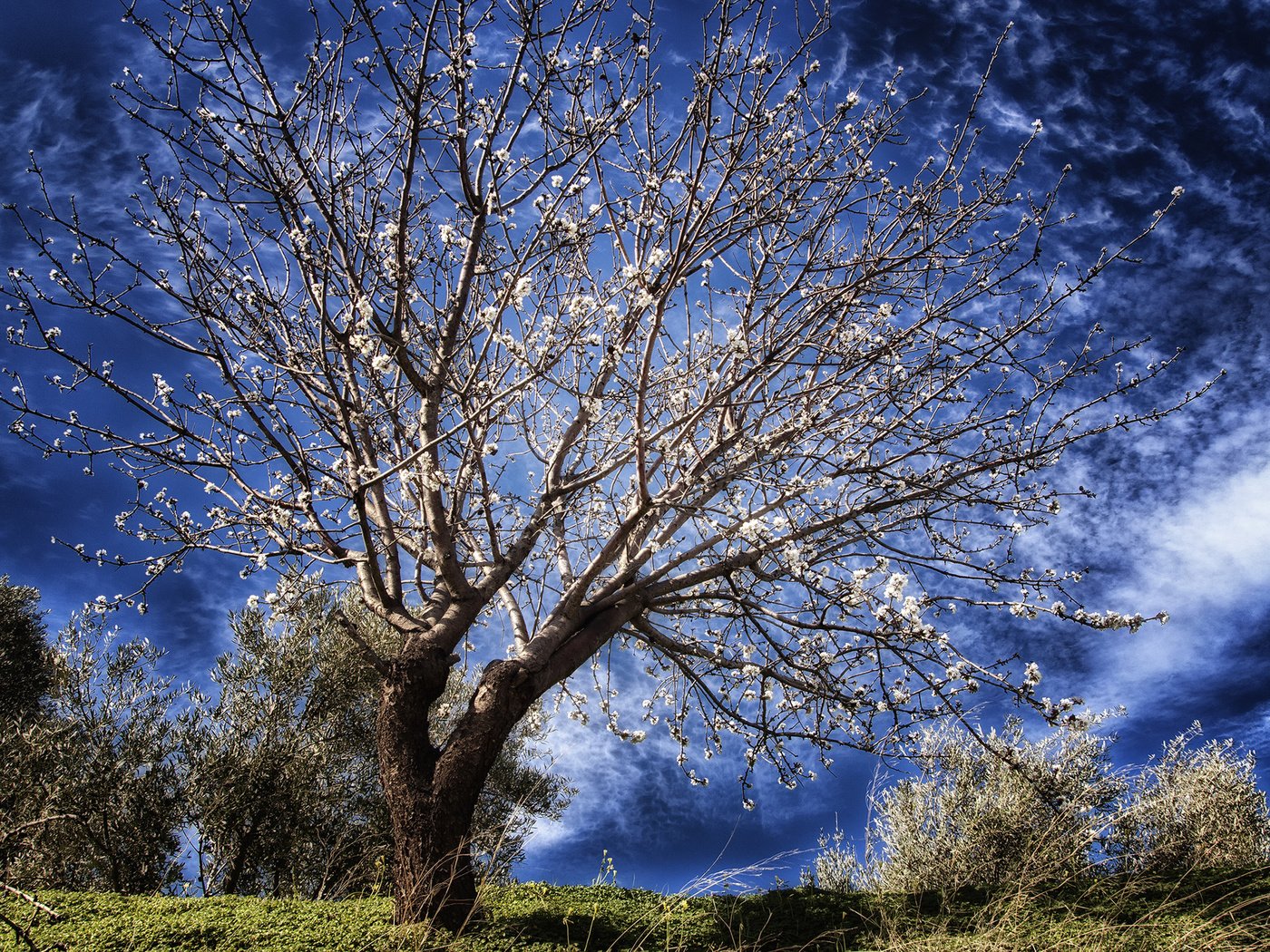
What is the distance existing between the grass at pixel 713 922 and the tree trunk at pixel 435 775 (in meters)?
0.30

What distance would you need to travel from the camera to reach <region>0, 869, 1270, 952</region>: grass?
5.13 m

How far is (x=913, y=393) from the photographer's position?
24.0 feet

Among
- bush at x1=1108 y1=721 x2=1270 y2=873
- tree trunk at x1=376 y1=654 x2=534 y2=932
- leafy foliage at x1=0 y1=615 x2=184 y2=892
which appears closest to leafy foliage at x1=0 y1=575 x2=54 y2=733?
leafy foliage at x1=0 y1=615 x2=184 y2=892

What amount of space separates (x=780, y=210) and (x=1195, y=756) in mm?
12629

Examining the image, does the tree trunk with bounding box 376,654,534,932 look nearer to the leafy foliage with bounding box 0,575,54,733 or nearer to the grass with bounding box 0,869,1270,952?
the grass with bounding box 0,869,1270,952

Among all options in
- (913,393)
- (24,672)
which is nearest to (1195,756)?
(913,393)

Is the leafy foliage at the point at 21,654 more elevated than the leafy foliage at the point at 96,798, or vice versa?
the leafy foliage at the point at 21,654

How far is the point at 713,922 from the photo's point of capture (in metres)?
6.38

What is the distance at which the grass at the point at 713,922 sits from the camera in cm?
513

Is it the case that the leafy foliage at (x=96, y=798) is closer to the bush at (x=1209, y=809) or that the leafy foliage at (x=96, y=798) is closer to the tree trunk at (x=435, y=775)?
the tree trunk at (x=435, y=775)

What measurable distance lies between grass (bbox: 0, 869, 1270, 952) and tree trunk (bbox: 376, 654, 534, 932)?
0.98ft

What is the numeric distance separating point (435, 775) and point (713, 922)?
2.48 meters

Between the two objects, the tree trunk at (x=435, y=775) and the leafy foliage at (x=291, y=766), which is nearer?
the tree trunk at (x=435, y=775)

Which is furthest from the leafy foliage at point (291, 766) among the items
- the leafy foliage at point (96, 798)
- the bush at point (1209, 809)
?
the bush at point (1209, 809)
